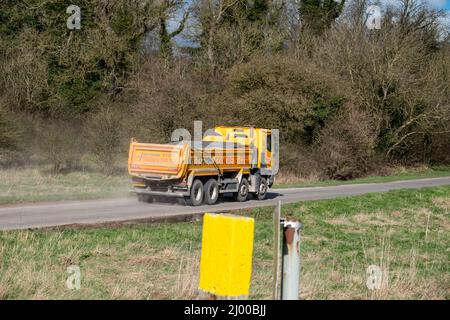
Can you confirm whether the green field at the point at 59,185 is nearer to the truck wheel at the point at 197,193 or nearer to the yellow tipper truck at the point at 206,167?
the yellow tipper truck at the point at 206,167

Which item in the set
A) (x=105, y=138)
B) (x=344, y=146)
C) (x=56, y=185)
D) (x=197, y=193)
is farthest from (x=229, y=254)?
(x=344, y=146)

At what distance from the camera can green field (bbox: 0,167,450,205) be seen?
21505mm

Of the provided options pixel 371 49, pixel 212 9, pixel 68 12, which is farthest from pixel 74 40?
pixel 371 49

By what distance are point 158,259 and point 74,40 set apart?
3562 cm

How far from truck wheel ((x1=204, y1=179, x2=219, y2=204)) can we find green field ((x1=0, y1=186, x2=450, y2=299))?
7.69 feet

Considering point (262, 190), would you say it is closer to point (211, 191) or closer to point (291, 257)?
point (211, 191)

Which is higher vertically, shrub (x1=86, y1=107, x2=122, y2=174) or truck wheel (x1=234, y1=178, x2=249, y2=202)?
shrub (x1=86, y1=107, x2=122, y2=174)

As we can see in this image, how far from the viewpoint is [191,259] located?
1064 cm

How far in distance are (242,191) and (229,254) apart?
17.8 m

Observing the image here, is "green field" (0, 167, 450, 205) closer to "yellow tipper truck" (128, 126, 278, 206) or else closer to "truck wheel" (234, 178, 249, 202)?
"yellow tipper truck" (128, 126, 278, 206)

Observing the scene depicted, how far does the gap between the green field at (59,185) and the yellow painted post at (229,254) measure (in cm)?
1488

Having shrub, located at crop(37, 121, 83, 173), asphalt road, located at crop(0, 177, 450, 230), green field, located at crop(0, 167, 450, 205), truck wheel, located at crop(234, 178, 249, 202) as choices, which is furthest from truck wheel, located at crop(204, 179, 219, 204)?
shrub, located at crop(37, 121, 83, 173)

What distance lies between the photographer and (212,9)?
1966 inches
